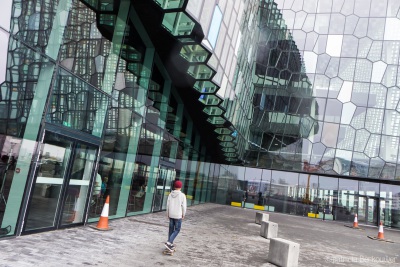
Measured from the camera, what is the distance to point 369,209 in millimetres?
28844

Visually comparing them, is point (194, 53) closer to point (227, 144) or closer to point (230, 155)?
point (227, 144)

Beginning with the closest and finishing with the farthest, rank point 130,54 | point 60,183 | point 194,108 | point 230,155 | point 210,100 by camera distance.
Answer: point 60,183 → point 130,54 → point 210,100 → point 194,108 → point 230,155

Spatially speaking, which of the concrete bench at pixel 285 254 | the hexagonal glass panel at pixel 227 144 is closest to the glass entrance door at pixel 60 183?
the concrete bench at pixel 285 254

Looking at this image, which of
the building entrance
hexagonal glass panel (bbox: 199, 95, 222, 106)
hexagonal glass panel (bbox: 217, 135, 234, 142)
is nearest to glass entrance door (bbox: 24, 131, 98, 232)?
the building entrance

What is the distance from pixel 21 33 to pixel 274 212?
2783cm

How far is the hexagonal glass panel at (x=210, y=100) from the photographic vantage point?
1559cm

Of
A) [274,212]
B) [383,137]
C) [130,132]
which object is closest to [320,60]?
[383,137]

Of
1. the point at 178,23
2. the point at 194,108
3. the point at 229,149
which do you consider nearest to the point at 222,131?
the point at 194,108

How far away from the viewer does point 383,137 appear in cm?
2866

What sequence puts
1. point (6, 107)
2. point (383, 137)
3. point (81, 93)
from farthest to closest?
point (383, 137)
point (81, 93)
point (6, 107)

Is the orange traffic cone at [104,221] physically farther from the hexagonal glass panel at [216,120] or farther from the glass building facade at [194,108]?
the hexagonal glass panel at [216,120]

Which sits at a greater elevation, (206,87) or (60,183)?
(206,87)

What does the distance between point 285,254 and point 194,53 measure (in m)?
7.48

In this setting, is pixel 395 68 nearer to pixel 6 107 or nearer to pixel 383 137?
pixel 383 137
